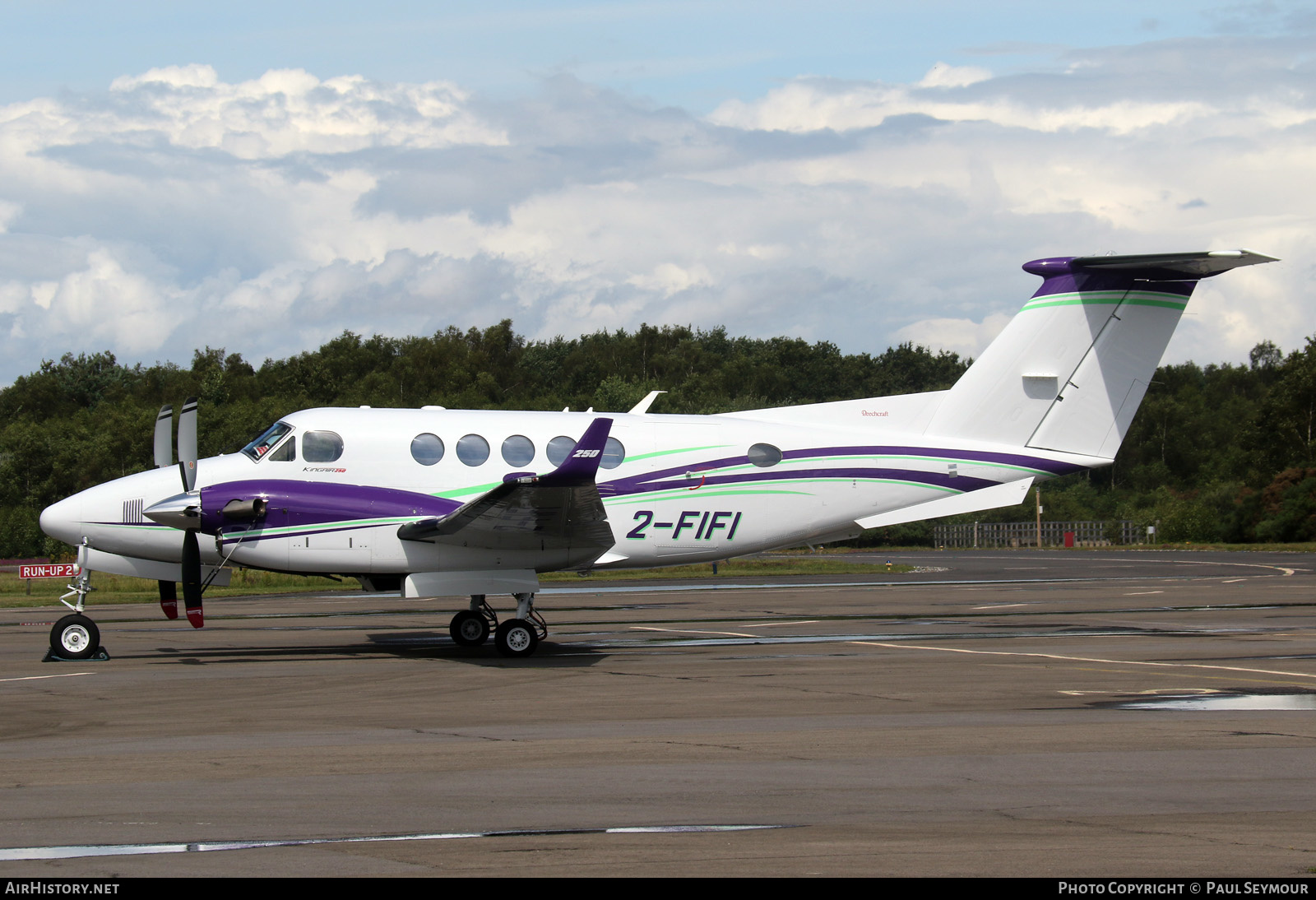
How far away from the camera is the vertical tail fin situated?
1648 centimetres

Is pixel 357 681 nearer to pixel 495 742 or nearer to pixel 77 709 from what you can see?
pixel 77 709

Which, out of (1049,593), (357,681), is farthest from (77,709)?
(1049,593)

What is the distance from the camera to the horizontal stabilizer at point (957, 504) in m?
16.3

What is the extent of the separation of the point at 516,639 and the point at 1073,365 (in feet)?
29.4

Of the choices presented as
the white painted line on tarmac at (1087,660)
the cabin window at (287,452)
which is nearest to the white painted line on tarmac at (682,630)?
the white painted line on tarmac at (1087,660)

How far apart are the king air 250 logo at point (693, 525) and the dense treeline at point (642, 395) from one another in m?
29.5

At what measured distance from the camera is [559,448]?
1515 cm

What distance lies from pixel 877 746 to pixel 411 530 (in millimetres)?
7621

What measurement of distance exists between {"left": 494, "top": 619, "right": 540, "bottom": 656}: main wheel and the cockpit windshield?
370 centimetres

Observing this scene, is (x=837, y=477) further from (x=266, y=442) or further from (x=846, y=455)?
(x=266, y=442)

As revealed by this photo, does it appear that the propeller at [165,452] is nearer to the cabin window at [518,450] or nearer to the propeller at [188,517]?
the propeller at [188,517]

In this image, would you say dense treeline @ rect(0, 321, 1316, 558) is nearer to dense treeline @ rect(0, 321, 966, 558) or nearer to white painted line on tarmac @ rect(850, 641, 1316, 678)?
dense treeline @ rect(0, 321, 966, 558)

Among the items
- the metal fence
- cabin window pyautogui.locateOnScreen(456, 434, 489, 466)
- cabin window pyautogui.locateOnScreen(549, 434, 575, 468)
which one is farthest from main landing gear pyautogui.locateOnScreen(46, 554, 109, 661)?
the metal fence

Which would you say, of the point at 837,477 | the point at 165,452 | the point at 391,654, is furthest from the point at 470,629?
the point at 837,477
